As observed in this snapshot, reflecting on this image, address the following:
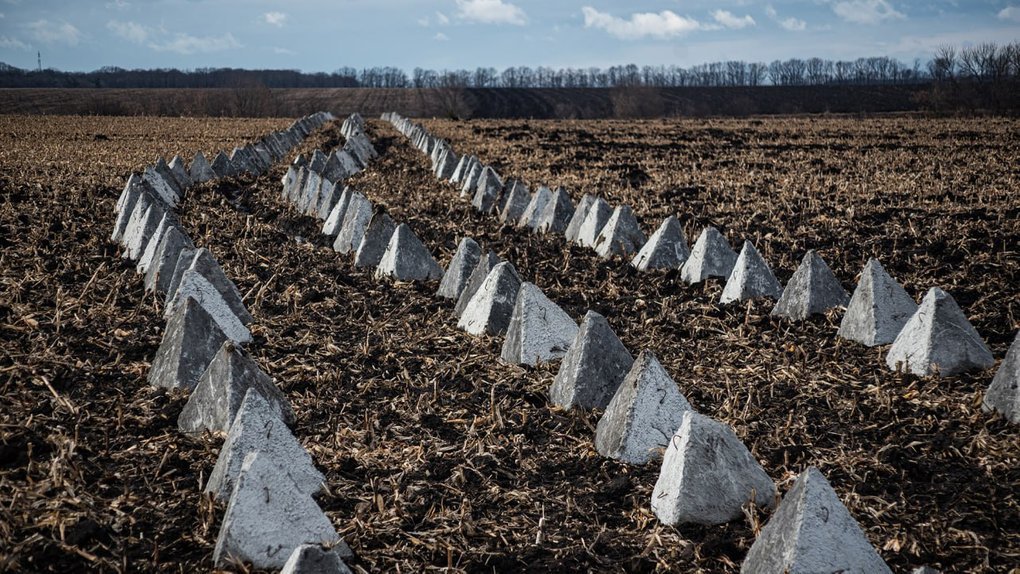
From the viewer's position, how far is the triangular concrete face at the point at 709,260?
7.95 metres

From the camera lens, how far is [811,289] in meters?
6.59

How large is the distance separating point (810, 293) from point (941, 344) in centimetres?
143

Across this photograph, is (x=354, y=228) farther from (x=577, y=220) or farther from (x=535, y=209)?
(x=535, y=209)

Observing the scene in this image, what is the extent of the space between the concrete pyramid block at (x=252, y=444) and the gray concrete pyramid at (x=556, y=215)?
24.5 ft

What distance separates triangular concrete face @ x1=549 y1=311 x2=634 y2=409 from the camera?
15.4 feet

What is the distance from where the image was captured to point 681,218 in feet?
39.4

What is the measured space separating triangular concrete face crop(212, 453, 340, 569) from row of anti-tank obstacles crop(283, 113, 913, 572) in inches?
64.6

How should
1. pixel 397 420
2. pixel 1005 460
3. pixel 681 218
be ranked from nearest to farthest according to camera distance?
pixel 1005 460, pixel 397 420, pixel 681 218

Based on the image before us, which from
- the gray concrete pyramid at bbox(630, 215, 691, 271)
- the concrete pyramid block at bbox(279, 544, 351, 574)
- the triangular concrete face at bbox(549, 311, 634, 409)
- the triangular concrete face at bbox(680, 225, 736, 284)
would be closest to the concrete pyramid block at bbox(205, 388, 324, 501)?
the concrete pyramid block at bbox(279, 544, 351, 574)

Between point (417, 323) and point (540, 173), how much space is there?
12.0 metres

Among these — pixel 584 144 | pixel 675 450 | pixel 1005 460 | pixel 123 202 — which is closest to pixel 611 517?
pixel 675 450

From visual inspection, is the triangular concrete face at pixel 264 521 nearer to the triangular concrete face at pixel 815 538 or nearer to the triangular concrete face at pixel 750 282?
the triangular concrete face at pixel 815 538

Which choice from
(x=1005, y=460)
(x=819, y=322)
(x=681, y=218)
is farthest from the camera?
(x=681, y=218)

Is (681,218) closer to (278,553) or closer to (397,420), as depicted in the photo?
(397,420)
